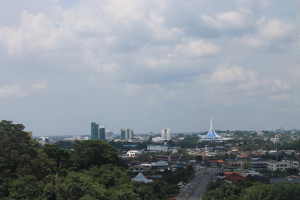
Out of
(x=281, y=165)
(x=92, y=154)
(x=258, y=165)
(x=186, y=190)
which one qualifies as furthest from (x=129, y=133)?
(x=92, y=154)

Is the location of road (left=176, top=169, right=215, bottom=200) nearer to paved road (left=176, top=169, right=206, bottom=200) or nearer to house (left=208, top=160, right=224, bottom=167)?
paved road (left=176, top=169, right=206, bottom=200)

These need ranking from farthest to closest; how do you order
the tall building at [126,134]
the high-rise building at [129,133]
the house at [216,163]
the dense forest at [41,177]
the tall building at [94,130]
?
A: the high-rise building at [129,133]
the tall building at [126,134]
the tall building at [94,130]
the house at [216,163]
the dense forest at [41,177]

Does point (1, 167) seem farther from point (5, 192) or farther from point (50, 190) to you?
point (50, 190)

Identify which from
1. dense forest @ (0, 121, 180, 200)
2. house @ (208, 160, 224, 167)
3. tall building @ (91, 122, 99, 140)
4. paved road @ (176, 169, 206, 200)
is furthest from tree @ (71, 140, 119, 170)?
tall building @ (91, 122, 99, 140)

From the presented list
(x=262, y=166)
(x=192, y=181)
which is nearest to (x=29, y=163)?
(x=192, y=181)

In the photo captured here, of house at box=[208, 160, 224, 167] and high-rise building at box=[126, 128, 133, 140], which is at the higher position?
high-rise building at box=[126, 128, 133, 140]

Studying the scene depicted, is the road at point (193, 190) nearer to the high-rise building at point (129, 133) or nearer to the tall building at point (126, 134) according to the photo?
the tall building at point (126, 134)

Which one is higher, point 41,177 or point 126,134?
point 126,134

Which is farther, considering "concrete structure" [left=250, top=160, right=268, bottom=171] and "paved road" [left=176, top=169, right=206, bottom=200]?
"concrete structure" [left=250, top=160, right=268, bottom=171]

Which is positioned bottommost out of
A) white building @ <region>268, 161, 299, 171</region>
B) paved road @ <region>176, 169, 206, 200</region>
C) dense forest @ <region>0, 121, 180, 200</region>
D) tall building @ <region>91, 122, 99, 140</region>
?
paved road @ <region>176, 169, 206, 200</region>

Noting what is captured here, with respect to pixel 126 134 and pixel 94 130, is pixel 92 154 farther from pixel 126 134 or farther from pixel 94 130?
pixel 126 134

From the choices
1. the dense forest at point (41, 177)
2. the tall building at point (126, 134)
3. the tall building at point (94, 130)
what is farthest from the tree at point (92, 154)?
the tall building at point (126, 134)

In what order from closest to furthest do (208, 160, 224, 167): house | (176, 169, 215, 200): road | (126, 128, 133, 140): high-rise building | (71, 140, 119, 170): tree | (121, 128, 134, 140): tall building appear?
(71, 140, 119, 170): tree → (176, 169, 215, 200): road → (208, 160, 224, 167): house → (121, 128, 134, 140): tall building → (126, 128, 133, 140): high-rise building
